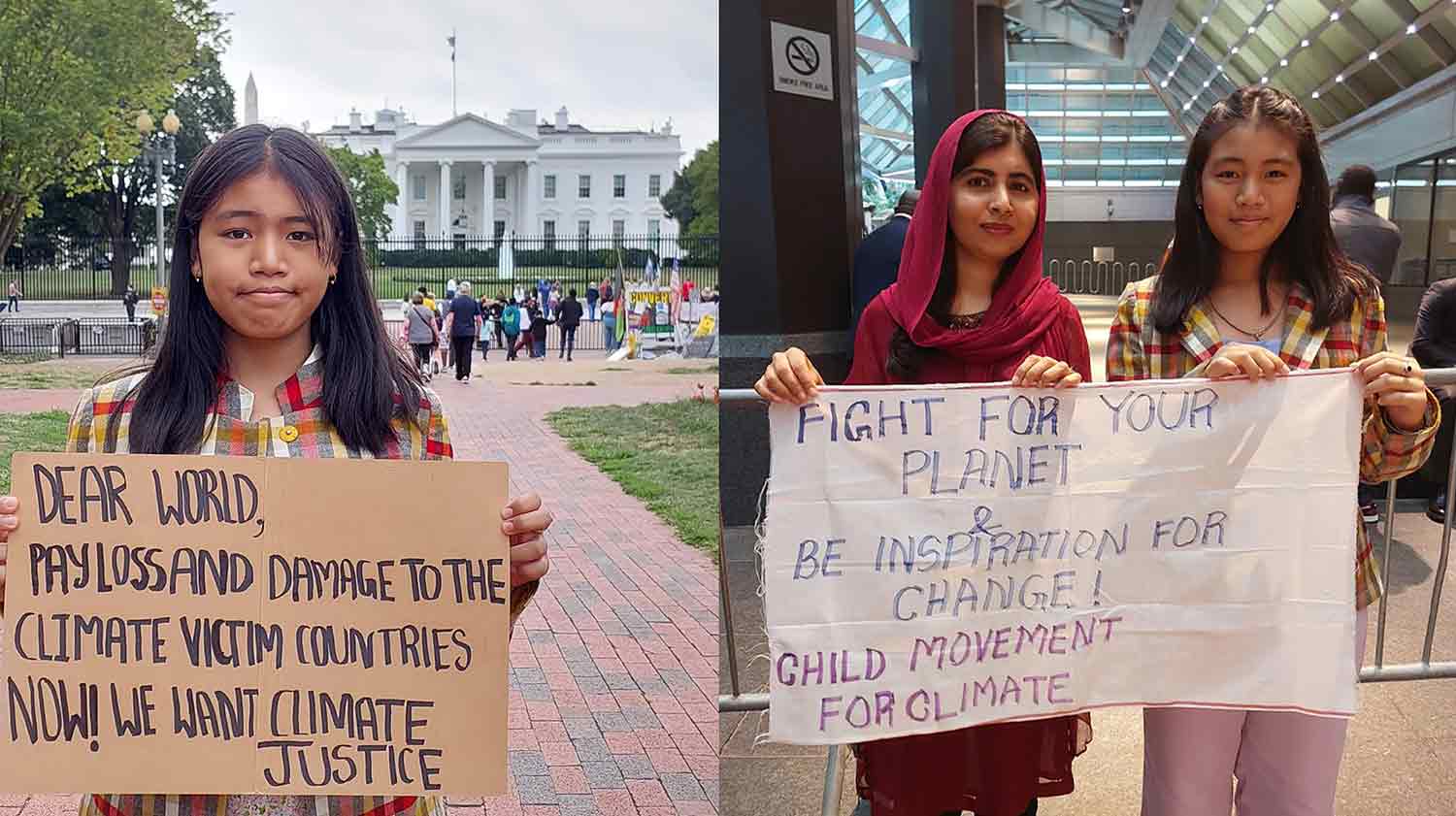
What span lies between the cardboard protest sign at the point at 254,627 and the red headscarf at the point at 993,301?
91cm

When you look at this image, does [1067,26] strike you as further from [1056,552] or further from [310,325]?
[310,325]

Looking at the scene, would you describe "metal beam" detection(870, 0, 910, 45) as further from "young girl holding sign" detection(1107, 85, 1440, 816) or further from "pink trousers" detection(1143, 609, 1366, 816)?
"pink trousers" detection(1143, 609, 1366, 816)

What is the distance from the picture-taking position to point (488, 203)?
42.8 feet

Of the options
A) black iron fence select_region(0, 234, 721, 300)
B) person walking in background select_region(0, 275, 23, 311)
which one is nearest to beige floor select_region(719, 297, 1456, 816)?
black iron fence select_region(0, 234, 721, 300)

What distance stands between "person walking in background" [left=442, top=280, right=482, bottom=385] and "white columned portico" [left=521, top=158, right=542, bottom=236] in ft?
2.98

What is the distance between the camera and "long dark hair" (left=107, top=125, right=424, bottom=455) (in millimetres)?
1898

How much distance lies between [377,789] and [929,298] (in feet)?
4.35

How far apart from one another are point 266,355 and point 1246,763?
77.4 inches

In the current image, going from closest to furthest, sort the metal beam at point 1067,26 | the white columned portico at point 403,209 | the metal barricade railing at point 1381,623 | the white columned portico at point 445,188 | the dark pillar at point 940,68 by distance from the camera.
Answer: the metal barricade railing at point 1381,623, the white columned portico at point 403,209, the white columned portico at point 445,188, the dark pillar at point 940,68, the metal beam at point 1067,26

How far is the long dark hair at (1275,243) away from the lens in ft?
7.80

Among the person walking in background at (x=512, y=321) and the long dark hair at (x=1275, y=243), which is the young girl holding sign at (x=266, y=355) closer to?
the long dark hair at (x=1275, y=243)

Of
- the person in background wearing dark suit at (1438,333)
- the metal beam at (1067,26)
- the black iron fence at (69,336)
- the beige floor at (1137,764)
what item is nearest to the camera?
the beige floor at (1137,764)

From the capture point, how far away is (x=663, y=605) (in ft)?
22.9

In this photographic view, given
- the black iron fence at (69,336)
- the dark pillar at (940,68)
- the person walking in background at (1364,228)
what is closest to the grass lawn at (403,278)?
the black iron fence at (69,336)
